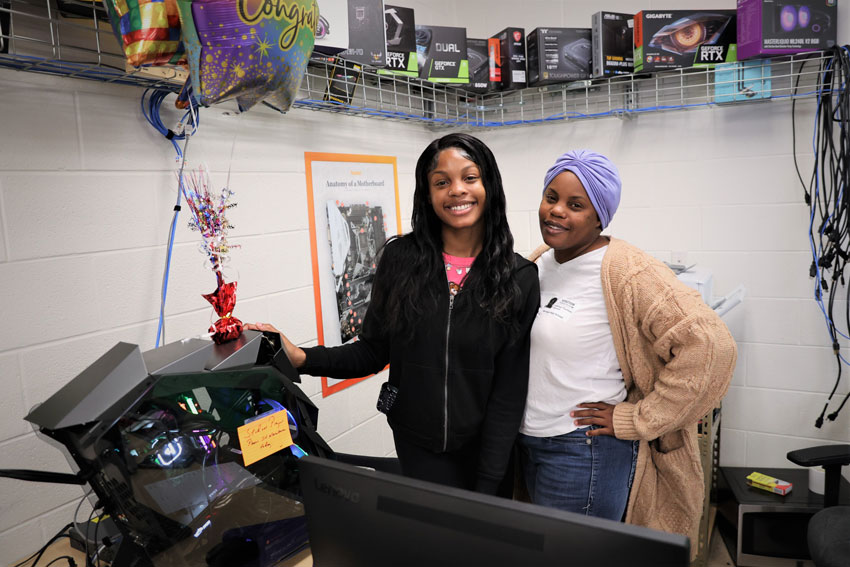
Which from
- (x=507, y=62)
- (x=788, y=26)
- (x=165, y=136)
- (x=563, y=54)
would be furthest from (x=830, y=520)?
(x=165, y=136)

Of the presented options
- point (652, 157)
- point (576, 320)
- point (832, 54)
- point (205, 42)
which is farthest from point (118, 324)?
point (832, 54)

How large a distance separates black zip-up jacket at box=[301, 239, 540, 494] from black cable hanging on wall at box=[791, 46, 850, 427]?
1594mm

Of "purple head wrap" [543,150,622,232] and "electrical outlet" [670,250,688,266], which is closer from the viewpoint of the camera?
"purple head wrap" [543,150,622,232]

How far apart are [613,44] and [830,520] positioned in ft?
6.34

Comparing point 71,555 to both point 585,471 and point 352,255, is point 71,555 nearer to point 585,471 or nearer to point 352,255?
point 585,471

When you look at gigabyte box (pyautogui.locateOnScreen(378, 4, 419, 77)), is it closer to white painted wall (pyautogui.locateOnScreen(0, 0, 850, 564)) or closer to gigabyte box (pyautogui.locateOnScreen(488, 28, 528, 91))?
white painted wall (pyautogui.locateOnScreen(0, 0, 850, 564))

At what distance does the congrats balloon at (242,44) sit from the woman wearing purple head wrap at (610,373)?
28.4 inches

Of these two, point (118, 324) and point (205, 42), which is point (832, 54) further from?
point (118, 324)

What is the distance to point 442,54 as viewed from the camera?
2516 millimetres

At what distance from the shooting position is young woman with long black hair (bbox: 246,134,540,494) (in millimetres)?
1459

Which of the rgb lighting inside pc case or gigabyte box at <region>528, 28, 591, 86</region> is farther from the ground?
gigabyte box at <region>528, 28, 591, 86</region>

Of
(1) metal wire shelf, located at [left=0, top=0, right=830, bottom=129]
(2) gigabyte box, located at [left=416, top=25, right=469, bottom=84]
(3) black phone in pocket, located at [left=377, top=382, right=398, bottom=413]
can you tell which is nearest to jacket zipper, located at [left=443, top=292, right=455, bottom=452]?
(3) black phone in pocket, located at [left=377, top=382, right=398, bottom=413]

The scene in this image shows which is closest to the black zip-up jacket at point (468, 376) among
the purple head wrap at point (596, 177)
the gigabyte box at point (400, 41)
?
the purple head wrap at point (596, 177)

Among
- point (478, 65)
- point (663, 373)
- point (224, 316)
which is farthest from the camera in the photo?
point (478, 65)
